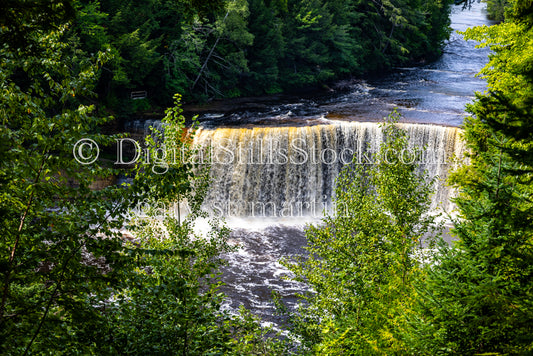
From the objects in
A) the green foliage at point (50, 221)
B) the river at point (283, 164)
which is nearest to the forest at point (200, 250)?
the green foliage at point (50, 221)

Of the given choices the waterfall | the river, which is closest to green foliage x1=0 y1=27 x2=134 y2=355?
the river

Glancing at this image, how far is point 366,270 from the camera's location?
326 inches

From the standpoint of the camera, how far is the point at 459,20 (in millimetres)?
→ 54875

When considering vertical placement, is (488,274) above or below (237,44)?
below

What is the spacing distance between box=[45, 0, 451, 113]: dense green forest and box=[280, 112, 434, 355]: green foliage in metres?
13.7

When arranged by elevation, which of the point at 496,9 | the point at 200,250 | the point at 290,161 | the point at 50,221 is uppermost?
the point at 496,9

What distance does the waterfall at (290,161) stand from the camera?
2103cm

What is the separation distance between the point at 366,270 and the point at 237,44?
23.3m

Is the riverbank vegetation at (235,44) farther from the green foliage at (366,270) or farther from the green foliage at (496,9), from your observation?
the green foliage at (496,9)

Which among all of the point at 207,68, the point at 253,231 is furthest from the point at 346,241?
the point at 207,68

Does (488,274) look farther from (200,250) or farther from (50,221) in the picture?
(200,250)

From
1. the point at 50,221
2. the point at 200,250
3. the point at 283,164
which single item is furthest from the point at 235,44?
the point at 50,221

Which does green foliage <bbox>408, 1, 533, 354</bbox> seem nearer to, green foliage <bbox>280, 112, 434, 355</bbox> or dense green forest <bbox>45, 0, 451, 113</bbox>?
green foliage <bbox>280, 112, 434, 355</bbox>

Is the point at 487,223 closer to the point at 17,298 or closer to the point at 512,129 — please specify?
the point at 512,129
